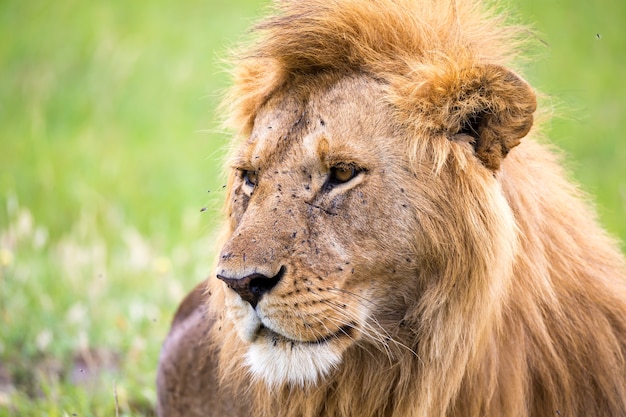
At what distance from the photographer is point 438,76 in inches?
112

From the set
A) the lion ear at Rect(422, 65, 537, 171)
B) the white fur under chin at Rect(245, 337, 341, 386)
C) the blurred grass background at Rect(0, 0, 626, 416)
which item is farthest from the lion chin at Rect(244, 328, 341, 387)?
the blurred grass background at Rect(0, 0, 626, 416)

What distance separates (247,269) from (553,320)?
1.11 metres

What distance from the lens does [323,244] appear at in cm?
277

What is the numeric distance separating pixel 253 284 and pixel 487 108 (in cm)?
92

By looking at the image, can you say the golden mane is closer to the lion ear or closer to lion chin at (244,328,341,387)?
the lion ear

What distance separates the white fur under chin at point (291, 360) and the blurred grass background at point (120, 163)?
97cm

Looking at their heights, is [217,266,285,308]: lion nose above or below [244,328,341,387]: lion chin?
above

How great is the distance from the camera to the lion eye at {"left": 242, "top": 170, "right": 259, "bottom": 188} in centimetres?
306

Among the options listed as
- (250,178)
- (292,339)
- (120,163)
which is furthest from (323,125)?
(120,163)

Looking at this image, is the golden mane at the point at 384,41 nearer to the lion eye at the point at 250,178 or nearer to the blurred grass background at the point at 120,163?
the lion eye at the point at 250,178

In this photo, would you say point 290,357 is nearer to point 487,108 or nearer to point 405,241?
point 405,241

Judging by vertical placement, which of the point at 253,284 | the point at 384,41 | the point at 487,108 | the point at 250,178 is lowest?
the point at 253,284

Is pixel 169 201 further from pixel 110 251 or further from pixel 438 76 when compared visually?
pixel 438 76

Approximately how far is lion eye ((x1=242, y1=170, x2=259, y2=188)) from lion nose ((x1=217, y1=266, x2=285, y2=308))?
46 cm
